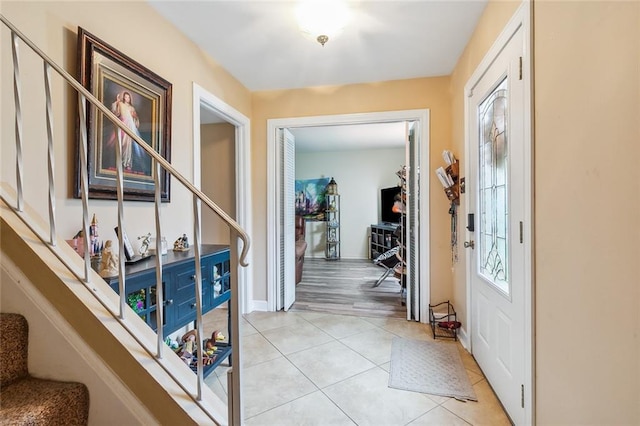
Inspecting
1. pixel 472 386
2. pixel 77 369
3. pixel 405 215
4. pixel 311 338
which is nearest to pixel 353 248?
pixel 405 215

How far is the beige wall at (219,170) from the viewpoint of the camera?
3.64 m

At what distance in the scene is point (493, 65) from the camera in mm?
1809

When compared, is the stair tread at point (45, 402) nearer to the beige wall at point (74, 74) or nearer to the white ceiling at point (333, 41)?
the beige wall at point (74, 74)

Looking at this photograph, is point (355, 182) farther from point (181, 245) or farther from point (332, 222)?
point (181, 245)

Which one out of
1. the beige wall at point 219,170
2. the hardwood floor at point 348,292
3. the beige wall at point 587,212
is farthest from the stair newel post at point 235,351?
the beige wall at point 219,170

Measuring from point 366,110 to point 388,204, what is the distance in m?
3.64

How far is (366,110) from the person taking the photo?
311 cm

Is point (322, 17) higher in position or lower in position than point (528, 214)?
higher

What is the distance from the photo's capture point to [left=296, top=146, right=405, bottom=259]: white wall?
6.65m

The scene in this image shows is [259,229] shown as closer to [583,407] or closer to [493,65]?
[493,65]

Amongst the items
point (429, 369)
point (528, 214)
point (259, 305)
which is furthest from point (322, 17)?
point (259, 305)

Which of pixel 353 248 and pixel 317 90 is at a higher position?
pixel 317 90

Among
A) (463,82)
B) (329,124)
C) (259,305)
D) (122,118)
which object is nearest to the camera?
(122,118)

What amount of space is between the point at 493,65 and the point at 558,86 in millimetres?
807
